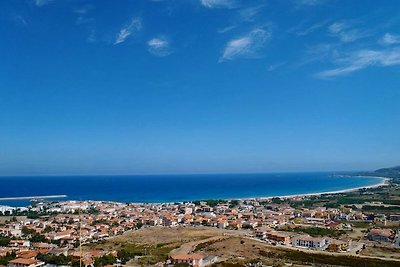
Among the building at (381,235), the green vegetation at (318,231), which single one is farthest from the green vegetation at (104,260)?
the building at (381,235)

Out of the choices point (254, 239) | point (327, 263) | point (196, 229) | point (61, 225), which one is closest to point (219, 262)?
point (327, 263)

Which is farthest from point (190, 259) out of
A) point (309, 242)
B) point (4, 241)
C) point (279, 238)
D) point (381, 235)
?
point (381, 235)

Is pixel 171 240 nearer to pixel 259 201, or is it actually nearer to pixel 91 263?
pixel 91 263

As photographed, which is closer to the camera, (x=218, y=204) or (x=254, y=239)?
(x=254, y=239)

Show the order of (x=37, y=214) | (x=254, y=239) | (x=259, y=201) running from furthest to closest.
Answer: (x=259, y=201), (x=37, y=214), (x=254, y=239)

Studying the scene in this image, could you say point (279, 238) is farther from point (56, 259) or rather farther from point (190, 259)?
point (56, 259)

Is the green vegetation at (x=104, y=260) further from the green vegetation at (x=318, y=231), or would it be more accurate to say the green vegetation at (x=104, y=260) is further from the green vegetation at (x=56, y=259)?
the green vegetation at (x=318, y=231)
